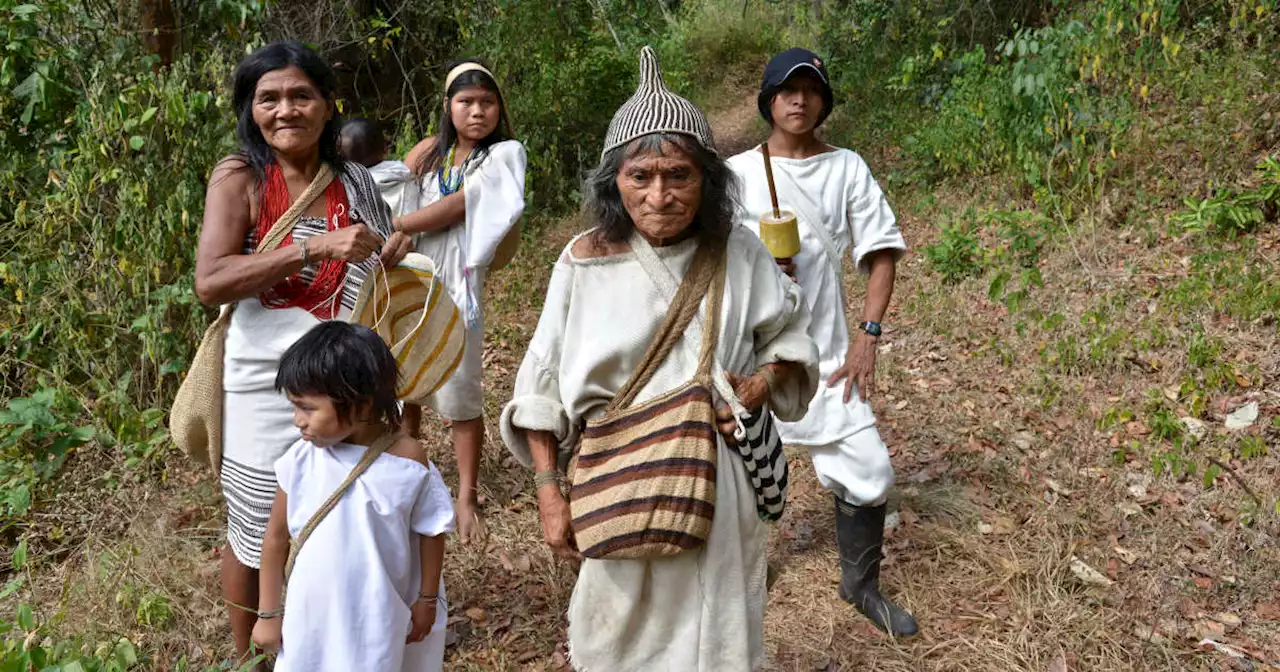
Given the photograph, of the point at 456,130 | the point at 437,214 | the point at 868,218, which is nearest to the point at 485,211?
the point at 437,214

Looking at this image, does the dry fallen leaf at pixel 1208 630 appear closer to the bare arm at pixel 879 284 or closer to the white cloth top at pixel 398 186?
the bare arm at pixel 879 284

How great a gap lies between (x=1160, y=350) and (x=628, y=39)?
31.0ft

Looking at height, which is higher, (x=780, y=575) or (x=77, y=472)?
(x=77, y=472)

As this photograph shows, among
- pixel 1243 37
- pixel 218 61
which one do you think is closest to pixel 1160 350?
pixel 1243 37

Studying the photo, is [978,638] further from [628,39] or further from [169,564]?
[628,39]

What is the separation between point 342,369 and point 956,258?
5638mm

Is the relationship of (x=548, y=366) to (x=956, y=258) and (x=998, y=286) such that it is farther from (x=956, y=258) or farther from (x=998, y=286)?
(x=956, y=258)

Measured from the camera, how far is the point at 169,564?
3.81m

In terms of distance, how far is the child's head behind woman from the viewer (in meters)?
2.22

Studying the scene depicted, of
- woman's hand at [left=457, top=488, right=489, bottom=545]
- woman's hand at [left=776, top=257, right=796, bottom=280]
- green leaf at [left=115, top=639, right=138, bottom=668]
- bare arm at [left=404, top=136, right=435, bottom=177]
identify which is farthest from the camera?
bare arm at [left=404, top=136, right=435, bottom=177]

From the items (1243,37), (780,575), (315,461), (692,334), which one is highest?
(1243,37)

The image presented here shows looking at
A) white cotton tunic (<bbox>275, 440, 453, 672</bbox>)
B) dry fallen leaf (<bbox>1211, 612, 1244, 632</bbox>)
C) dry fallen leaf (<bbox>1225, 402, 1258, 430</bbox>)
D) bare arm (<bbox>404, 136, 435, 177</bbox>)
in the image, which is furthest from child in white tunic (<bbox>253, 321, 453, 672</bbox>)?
dry fallen leaf (<bbox>1225, 402, 1258, 430</bbox>)

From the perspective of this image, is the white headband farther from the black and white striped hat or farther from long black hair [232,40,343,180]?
the black and white striped hat

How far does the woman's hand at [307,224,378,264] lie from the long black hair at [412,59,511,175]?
153 cm
